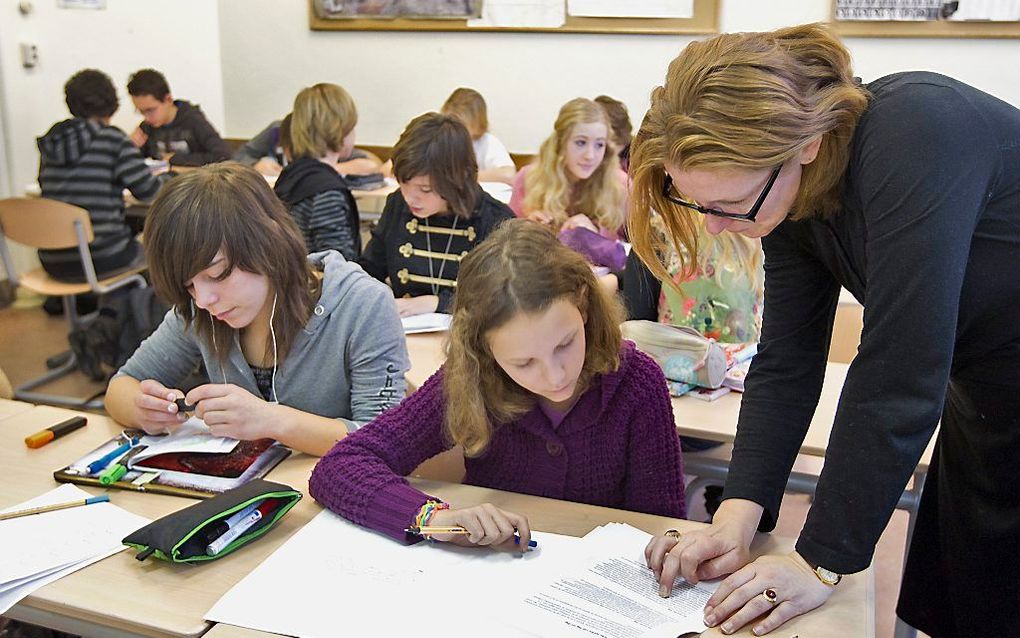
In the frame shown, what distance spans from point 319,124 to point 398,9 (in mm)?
2003

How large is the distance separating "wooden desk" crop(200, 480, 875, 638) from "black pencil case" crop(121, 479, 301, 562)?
0.16m

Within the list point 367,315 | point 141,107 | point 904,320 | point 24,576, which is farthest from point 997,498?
point 141,107

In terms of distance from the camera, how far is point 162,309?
3539 mm

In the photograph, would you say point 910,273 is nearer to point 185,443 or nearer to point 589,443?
point 589,443

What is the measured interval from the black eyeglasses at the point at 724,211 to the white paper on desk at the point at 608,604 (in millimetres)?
464

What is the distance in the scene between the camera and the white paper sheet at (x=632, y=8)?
4832mm

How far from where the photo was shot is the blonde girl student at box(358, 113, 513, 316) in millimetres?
2688

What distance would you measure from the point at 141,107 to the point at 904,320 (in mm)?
5082

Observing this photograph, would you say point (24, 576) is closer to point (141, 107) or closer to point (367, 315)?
point (367, 315)

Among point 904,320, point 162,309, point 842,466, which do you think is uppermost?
point 904,320

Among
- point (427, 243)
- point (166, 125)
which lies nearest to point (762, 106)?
point (427, 243)

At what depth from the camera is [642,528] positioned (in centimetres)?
131

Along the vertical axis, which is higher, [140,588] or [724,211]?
[724,211]

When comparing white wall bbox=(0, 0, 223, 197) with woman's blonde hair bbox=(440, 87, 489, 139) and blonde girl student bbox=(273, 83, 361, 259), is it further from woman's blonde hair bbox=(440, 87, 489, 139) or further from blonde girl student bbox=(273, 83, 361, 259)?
blonde girl student bbox=(273, 83, 361, 259)
